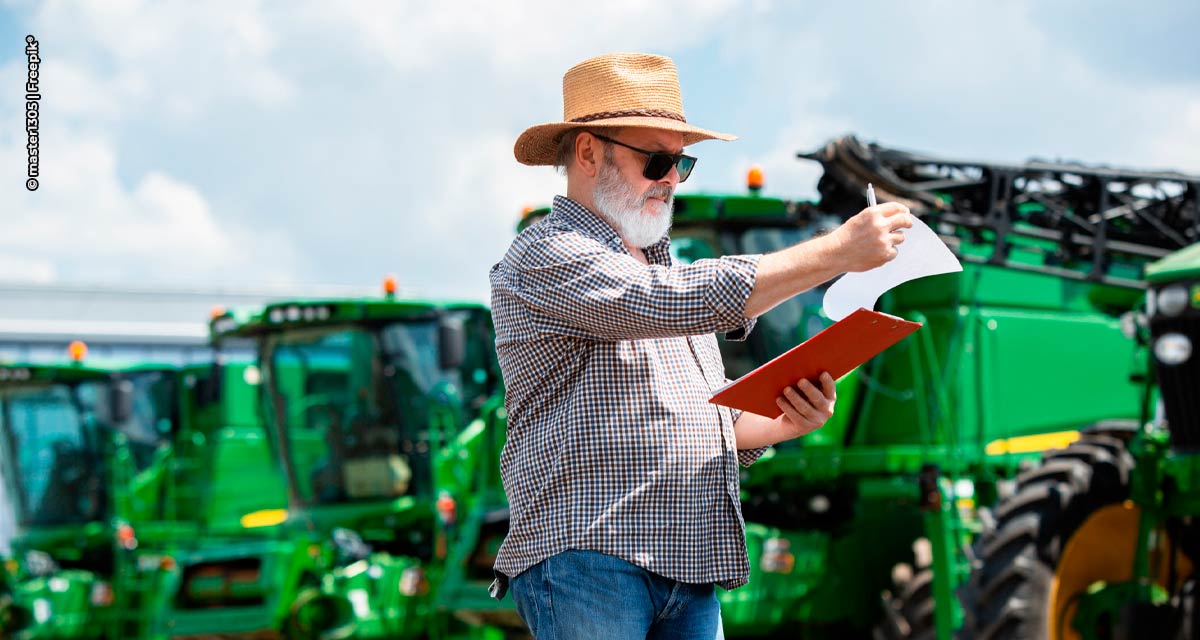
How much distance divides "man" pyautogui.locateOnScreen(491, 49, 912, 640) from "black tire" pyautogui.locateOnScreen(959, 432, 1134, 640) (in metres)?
3.81

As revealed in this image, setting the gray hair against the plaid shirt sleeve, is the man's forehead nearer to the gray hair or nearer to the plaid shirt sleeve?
the gray hair

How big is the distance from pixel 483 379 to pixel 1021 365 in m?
4.04

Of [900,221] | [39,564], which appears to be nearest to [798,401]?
[900,221]

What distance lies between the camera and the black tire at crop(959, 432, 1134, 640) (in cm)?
655

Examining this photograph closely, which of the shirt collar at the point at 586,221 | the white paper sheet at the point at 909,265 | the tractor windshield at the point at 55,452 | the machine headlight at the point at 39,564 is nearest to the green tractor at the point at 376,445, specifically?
the tractor windshield at the point at 55,452

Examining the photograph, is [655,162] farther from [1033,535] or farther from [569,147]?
[1033,535]

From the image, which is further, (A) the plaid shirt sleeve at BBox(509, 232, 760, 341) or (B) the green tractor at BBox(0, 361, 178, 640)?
(B) the green tractor at BBox(0, 361, 178, 640)

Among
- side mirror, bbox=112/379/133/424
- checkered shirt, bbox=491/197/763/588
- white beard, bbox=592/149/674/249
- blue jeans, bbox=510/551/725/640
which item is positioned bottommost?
side mirror, bbox=112/379/133/424

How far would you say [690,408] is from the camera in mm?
2988

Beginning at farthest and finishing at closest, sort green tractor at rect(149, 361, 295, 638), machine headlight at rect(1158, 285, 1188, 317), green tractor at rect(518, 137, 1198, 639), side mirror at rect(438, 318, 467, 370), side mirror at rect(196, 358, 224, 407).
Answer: side mirror at rect(196, 358, 224, 407) < green tractor at rect(149, 361, 295, 638) < side mirror at rect(438, 318, 467, 370) < green tractor at rect(518, 137, 1198, 639) < machine headlight at rect(1158, 285, 1188, 317)

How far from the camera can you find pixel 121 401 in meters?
13.7

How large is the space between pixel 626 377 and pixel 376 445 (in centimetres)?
856

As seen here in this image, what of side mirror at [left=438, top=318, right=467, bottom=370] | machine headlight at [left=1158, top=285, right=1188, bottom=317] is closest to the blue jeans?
machine headlight at [left=1158, top=285, right=1188, bottom=317]

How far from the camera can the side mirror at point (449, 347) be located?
10.3 meters
